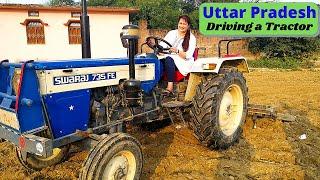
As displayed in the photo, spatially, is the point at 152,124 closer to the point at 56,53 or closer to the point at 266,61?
the point at 56,53

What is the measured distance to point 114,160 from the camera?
129 inches

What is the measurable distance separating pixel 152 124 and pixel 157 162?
1.34 m

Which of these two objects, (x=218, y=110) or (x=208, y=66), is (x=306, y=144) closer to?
(x=218, y=110)

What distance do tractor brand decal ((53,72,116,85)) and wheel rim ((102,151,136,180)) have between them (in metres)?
0.81

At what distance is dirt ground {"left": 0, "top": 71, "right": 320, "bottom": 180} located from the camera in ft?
12.9

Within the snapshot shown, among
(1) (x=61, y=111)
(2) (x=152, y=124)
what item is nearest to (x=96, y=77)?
(1) (x=61, y=111)

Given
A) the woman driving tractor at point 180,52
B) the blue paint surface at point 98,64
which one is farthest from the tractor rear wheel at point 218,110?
the blue paint surface at point 98,64

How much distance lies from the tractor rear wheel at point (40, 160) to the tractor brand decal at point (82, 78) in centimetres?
82

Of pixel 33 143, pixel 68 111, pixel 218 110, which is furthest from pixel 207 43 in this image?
pixel 33 143

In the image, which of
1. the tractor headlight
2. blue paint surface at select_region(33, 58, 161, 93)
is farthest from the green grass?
blue paint surface at select_region(33, 58, 161, 93)

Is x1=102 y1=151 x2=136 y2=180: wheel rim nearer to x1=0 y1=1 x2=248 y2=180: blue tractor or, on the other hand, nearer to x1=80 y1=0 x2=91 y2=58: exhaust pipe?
x1=0 y1=1 x2=248 y2=180: blue tractor

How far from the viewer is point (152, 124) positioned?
5559 mm

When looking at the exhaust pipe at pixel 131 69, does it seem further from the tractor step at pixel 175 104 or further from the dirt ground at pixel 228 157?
the dirt ground at pixel 228 157

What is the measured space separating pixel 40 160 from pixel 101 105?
103 centimetres
